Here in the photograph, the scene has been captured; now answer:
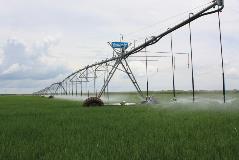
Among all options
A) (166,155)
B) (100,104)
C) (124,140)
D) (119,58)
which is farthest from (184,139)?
(119,58)

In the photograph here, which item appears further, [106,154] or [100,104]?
[100,104]

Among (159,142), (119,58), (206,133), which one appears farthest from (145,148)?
(119,58)

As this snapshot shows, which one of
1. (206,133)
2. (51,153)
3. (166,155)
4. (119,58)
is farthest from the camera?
(119,58)

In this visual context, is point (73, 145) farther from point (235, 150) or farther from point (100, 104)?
point (100, 104)

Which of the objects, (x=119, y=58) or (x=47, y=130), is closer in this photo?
(x=47, y=130)

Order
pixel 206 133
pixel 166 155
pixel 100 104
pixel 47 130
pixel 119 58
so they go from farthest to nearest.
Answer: pixel 119 58 → pixel 100 104 → pixel 47 130 → pixel 206 133 → pixel 166 155

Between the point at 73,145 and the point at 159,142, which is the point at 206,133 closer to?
the point at 159,142

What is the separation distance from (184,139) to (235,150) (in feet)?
8.11

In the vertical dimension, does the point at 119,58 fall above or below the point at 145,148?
above

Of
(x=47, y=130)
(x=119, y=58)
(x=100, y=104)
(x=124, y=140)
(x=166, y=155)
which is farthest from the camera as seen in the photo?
(x=119, y=58)

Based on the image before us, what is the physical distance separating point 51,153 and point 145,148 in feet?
8.46

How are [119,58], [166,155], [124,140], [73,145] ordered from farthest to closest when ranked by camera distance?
[119,58]
[124,140]
[73,145]
[166,155]

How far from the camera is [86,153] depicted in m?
10.1

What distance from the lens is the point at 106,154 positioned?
9.90 m
